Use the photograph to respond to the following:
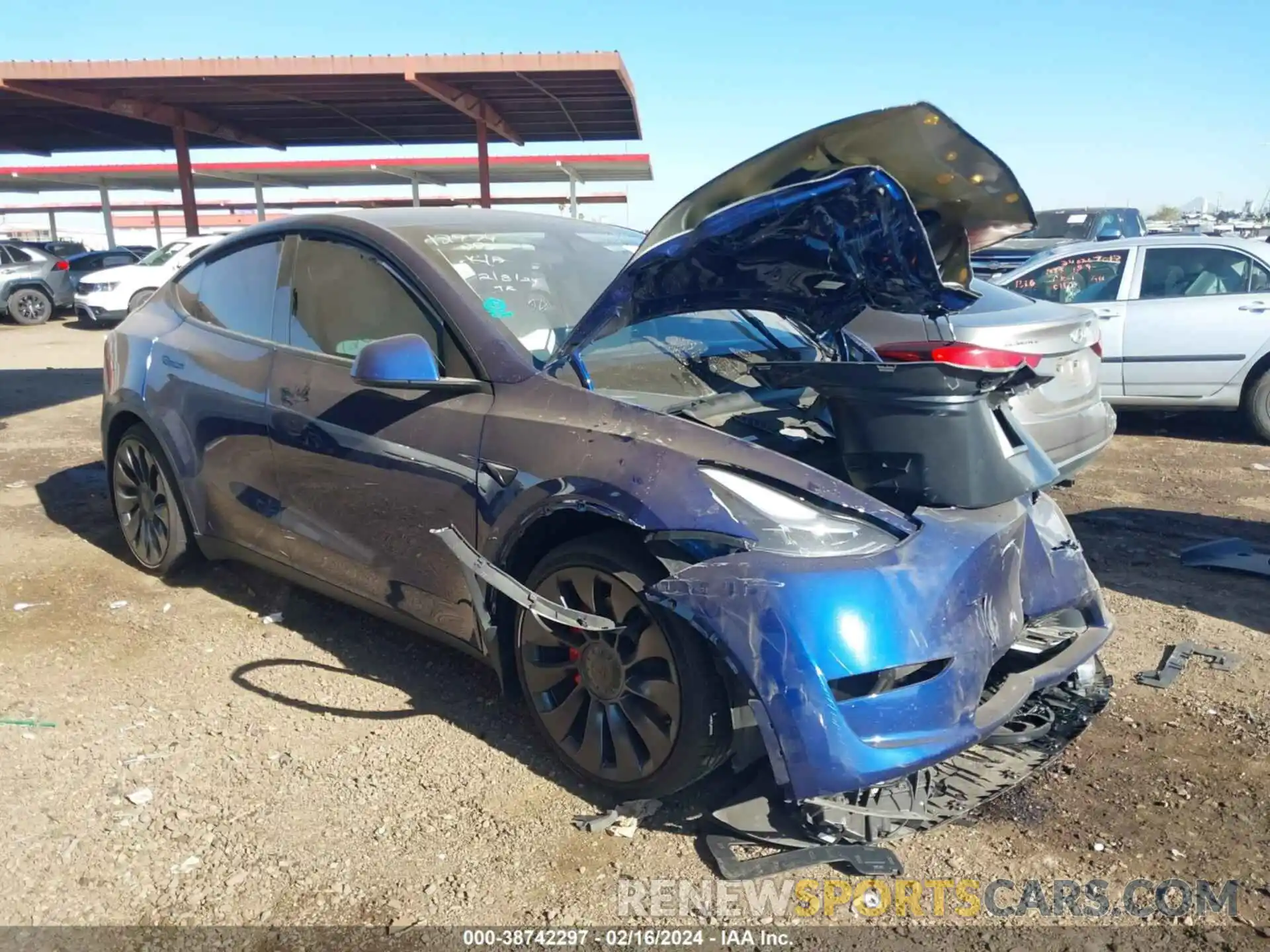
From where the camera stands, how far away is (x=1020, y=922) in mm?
2402

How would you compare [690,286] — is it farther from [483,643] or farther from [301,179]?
[301,179]

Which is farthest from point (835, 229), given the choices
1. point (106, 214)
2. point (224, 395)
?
point (106, 214)

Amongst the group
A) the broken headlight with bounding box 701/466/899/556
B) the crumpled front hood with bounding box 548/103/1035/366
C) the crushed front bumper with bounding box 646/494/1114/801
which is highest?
the crumpled front hood with bounding box 548/103/1035/366

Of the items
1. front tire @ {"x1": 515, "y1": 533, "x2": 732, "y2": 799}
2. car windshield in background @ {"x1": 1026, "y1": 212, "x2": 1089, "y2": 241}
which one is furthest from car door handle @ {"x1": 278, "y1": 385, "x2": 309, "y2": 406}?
car windshield in background @ {"x1": 1026, "y1": 212, "x2": 1089, "y2": 241}

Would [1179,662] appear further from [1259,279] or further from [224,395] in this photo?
[1259,279]

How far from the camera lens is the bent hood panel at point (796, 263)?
2.69m

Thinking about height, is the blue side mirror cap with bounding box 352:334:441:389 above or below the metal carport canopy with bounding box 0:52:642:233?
below

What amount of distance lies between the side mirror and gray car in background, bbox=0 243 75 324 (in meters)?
20.4

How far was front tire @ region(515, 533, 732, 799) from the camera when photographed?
8.50 ft

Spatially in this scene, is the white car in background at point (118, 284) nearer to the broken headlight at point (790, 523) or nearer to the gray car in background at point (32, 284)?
the gray car in background at point (32, 284)

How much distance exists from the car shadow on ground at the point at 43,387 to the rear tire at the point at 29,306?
868 cm

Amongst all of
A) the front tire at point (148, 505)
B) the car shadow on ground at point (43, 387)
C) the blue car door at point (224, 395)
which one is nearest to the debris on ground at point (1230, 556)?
the blue car door at point (224, 395)

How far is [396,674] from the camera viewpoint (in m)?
3.78

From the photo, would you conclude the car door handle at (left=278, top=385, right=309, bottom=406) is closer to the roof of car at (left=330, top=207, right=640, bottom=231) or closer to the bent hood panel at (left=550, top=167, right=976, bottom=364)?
the roof of car at (left=330, top=207, right=640, bottom=231)
